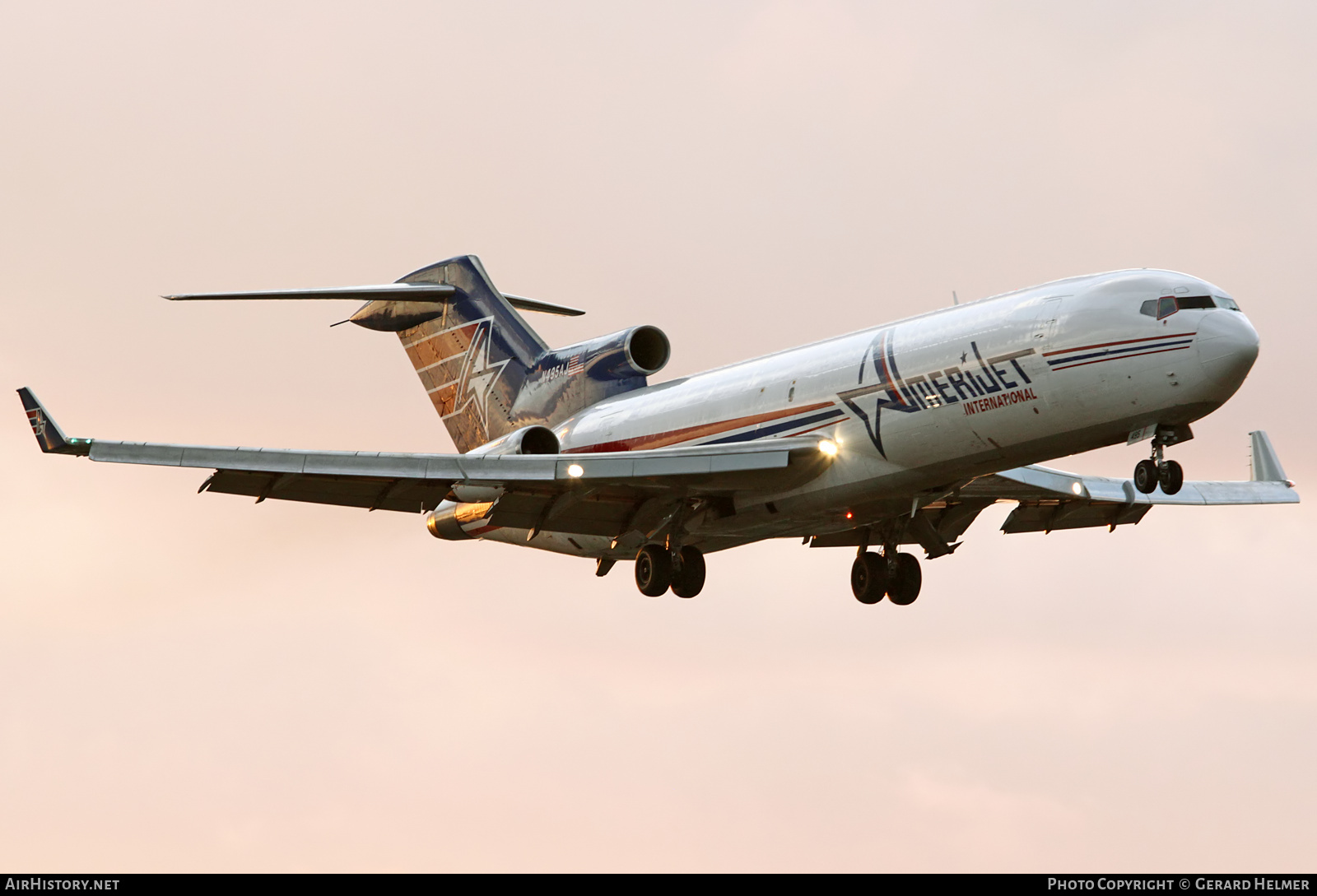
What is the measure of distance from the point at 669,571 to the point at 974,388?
20.4 feet

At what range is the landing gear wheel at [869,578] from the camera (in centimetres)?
2956

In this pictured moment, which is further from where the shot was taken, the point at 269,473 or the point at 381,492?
the point at 381,492

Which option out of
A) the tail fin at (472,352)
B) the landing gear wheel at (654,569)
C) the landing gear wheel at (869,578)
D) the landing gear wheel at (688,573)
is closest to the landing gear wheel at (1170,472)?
the landing gear wheel at (869,578)

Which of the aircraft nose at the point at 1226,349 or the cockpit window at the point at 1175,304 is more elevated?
the cockpit window at the point at 1175,304

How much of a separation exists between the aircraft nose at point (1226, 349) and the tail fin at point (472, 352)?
1383cm

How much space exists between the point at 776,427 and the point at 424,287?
11100 mm

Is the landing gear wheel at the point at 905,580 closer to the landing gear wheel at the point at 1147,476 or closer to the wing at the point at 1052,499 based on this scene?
the wing at the point at 1052,499

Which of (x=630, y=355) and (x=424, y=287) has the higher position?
(x=424, y=287)

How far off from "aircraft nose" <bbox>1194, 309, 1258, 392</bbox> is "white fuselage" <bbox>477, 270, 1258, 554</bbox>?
0.02 meters

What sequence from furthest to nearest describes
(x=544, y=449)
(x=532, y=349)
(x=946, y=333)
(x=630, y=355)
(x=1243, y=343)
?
(x=532, y=349) < (x=630, y=355) < (x=544, y=449) < (x=946, y=333) < (x=1243, y=343)

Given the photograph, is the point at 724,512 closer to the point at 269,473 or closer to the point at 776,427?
the point at 776,427

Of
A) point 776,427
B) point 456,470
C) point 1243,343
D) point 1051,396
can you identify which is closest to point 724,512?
point 776,427

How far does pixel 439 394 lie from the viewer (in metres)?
35.2

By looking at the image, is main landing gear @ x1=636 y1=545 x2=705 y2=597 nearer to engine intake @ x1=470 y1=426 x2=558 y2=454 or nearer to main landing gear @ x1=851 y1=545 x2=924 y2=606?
engine intake @ x1=470 y1=426 x2=558 y2=454
